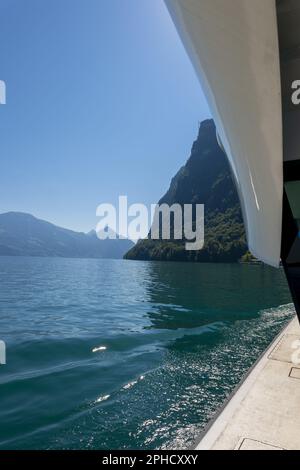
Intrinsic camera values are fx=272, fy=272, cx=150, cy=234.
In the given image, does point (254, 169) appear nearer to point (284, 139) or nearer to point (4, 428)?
point (284, 139)

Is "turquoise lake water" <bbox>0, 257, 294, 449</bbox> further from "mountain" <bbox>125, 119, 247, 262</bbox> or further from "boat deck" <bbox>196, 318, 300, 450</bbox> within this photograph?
"mountain" <bbox>125, 119, 247, 262</bbox>

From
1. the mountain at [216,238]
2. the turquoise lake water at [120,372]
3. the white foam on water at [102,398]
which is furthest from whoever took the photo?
the mountain at [216,238]

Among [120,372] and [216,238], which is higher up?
[216,238]

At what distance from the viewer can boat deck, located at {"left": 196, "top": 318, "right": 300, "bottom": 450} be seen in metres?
4.74

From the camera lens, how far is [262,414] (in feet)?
18.6

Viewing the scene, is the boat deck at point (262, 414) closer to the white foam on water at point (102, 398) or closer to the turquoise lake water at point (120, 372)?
the turquoise lake water at point (120, 372)

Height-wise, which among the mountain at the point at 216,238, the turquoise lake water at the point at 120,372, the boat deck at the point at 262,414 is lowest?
the turquoise lake water at the point at 120,372

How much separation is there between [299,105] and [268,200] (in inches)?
47.3

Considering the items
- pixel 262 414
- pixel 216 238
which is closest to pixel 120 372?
pixel 262 414

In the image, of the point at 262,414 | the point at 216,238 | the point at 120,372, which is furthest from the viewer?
the point at 216,238

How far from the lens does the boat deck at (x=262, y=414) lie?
4738mm

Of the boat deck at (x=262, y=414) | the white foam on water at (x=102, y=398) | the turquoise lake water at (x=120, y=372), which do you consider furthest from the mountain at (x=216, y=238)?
the white foam on water at (x=102, y=398)

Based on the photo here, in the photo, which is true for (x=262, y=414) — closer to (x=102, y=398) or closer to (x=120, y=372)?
(x=102, y=398)

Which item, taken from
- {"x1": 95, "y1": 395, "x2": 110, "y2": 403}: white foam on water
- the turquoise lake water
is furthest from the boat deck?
{"x1": 95, "y1": 395, "x2": 110, "y2": 403}: white foam on water
